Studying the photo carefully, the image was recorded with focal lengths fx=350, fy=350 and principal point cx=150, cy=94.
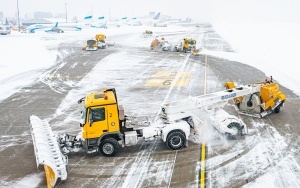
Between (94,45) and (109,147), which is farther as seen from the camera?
(94,45)

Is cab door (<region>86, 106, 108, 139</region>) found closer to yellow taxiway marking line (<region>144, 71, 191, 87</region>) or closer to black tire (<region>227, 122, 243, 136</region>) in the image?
black tire (<region>227, 122, 243, 136</region>)

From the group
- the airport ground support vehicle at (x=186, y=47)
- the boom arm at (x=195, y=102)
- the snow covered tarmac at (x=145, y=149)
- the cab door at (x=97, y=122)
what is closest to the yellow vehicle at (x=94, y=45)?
the airport ground support vehicle at (x=186, y=47)

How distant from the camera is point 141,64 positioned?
41.6m

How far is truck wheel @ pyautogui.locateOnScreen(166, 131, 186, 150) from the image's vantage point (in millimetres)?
15188

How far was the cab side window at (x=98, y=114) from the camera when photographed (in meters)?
14.0

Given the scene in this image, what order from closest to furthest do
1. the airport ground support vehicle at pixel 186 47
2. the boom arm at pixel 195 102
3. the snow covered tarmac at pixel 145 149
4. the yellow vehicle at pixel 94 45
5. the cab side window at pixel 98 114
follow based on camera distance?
the snow covered tarmac at pixel 145 149 → the cab side window at pixel 98 114 → the boom arm at pixel 195 102 → the airport ground support vehicle at pixel 186 47 → the yellow vehicle at pixel 94 45

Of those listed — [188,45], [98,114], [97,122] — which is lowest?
[97,122]

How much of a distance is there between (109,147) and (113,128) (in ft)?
2.95

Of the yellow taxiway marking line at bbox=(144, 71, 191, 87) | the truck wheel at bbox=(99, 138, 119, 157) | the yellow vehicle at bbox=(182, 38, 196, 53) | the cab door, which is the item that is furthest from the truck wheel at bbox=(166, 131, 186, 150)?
the yellow vehicle at bbox=(182, 38, 196, 53)

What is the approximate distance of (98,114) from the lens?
14.1m

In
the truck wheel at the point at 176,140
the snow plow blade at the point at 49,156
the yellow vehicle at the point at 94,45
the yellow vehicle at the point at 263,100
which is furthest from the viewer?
the yellow vehicle at the point at 94,45

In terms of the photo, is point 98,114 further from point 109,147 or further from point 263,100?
point 263,100

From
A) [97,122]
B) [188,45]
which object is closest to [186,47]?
[188,45]

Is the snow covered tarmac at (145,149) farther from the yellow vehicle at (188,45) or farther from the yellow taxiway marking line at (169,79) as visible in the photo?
the yellow vehicle at (188,45)
